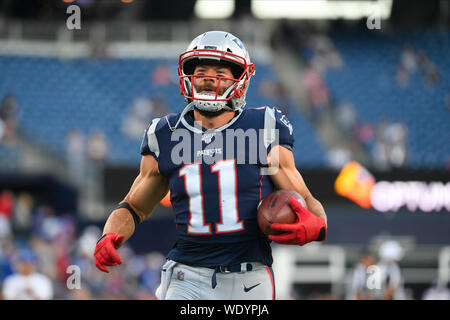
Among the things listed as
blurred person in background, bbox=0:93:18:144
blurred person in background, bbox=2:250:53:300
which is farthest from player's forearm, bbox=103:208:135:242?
blurred person in background, bbox=0:93:18:144

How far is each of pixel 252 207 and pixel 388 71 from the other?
12.8 m

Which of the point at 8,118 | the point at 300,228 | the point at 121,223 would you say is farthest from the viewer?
the point at 8,118

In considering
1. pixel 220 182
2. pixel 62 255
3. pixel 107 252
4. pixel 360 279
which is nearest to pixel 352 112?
pixel 360 279

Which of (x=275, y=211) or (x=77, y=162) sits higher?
(x=77, y=162)

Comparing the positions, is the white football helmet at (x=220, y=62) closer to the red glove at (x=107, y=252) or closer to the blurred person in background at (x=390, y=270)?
the red glove at (x=107, y=252)

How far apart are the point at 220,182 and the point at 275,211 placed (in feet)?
1.09

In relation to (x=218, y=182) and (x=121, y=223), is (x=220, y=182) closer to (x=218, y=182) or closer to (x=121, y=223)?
(x=218, y=182)

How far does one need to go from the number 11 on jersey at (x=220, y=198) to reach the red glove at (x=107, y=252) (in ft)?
1.24

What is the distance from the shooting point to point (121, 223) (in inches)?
149

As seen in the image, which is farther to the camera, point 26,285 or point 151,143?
point 26,285

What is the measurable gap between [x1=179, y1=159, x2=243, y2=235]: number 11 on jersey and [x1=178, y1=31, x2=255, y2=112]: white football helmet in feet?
1.07

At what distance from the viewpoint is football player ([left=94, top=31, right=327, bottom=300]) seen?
352 cm

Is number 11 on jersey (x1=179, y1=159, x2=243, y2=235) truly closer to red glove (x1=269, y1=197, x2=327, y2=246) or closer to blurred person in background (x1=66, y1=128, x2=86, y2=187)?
red glove (x1=269, y1=197, x2=327, y2=246)

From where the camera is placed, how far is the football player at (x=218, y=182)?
11.5 ft
